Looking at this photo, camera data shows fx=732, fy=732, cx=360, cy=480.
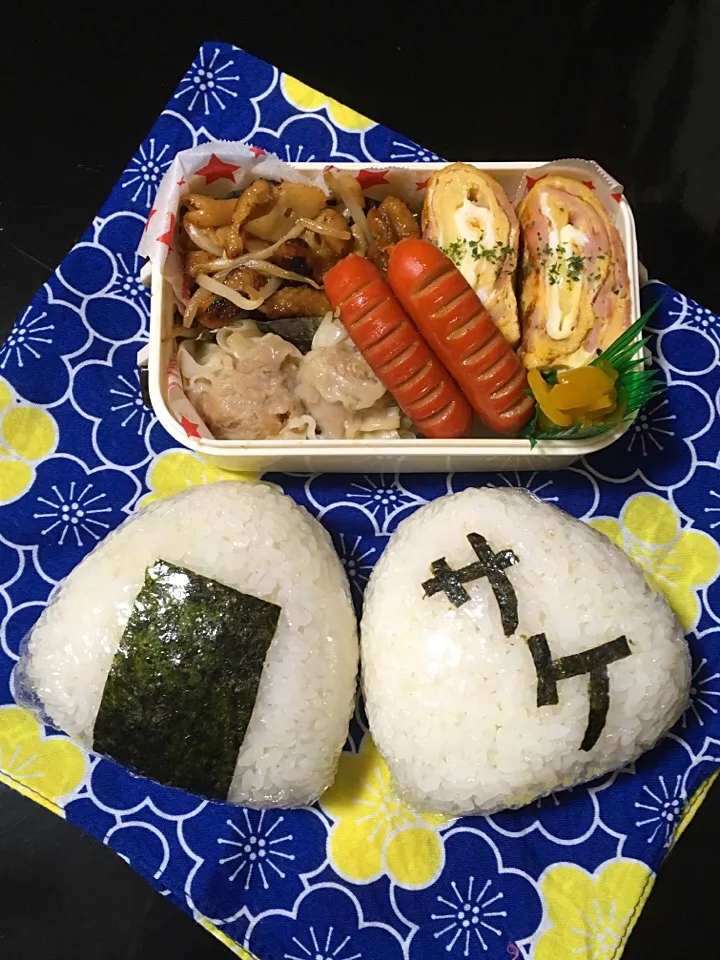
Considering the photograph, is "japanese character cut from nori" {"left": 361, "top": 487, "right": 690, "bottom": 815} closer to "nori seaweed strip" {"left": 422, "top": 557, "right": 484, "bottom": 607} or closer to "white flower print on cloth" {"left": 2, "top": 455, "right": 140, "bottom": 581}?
"nori seaweed strip" {"left": 422, "top": 557, "right": 484, "bottom": 607}

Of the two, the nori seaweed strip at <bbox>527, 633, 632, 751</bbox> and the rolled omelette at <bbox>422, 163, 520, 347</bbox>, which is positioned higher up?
the rolled omelette at <bbox>422, 163, 520, 347</bbox>

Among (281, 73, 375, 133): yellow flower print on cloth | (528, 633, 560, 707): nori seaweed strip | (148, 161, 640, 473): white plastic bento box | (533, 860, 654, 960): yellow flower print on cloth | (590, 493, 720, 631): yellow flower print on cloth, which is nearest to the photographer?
(528, 633, 560, 707): nori seaweed strip

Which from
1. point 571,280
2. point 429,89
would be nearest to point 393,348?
point 571,280

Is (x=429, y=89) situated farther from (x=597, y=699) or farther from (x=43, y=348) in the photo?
(x=597, y=699)

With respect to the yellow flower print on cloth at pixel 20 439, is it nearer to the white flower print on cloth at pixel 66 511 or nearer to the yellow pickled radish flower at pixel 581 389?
the white flower print on cloth at pixel 66 511

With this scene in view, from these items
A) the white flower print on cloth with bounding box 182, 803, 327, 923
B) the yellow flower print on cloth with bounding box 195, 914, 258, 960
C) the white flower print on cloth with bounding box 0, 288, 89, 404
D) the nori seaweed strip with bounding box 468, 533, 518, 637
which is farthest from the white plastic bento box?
the yellow flower print on cloth with bounding box 195, 914, 258, 960

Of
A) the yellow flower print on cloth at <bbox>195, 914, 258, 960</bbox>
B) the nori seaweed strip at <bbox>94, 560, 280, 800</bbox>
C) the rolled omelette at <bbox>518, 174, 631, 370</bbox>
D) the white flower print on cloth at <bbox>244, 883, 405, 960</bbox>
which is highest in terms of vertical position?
the rolled omelette at <bbox>518, 174, 631, 370</bbox>

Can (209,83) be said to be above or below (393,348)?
above
